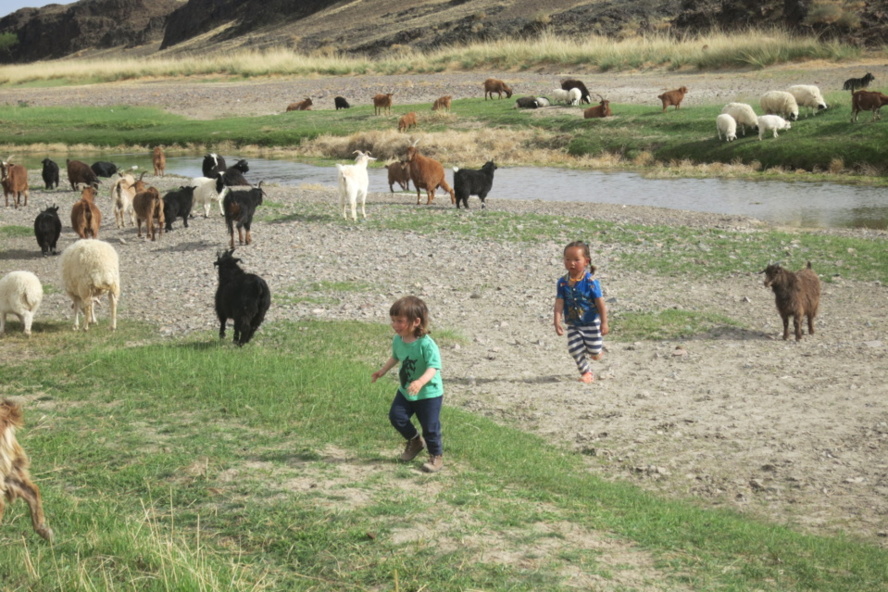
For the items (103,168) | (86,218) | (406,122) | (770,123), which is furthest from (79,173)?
(770,123)

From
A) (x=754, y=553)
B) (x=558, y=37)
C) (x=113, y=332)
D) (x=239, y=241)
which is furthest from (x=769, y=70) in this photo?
(x=754, y=553)

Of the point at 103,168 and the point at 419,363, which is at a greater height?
the point at 103,168

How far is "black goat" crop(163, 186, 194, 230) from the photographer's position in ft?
62.2

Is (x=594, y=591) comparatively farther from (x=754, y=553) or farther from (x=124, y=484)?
(x=124, y=484)

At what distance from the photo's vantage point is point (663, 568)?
5.66 metres

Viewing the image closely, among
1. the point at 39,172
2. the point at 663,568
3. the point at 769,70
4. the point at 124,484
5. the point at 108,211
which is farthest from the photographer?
the point at 769,70

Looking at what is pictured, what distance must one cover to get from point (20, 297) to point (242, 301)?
9.29 ft

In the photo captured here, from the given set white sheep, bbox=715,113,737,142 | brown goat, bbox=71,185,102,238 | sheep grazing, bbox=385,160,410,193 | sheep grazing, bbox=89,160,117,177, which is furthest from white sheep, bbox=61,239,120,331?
white sheep, bbox=715,113,737,142

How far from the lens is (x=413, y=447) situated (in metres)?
7.20

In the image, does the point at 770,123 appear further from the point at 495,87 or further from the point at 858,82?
the point at 495,87

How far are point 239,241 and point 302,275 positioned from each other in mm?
3101

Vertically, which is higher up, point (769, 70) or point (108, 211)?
point (769, 70)

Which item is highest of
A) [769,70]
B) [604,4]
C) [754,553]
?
[604,4]

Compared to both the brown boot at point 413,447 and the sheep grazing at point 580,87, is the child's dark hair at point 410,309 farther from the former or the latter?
the sheep grazing at point 580,87
